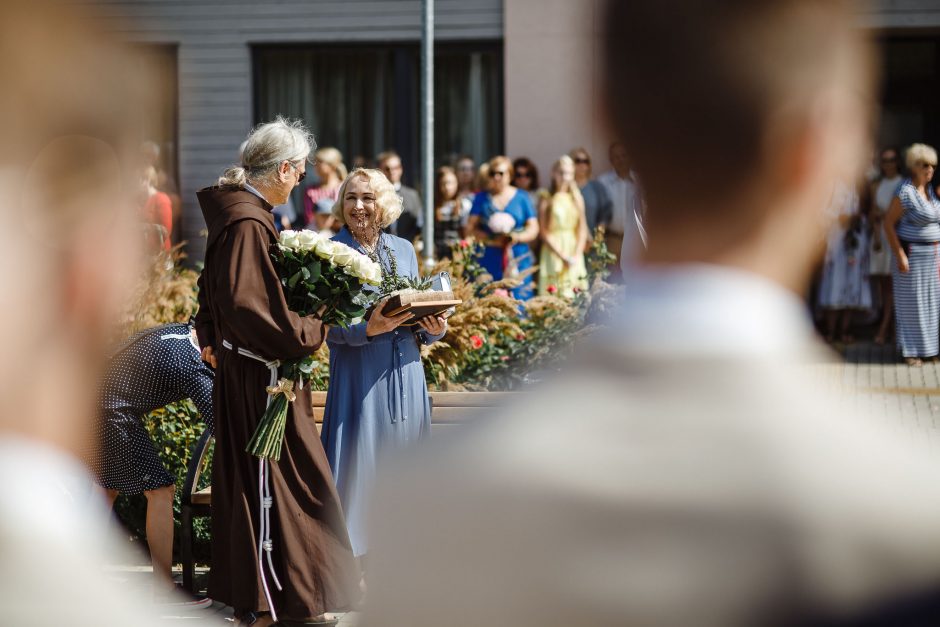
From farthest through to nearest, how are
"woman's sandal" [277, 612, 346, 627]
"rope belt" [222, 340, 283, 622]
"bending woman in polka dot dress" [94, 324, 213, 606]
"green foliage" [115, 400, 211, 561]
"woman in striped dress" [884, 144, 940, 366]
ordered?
"woman in striped dress" [884, 144, 940, 366]
"green foliage" [115, 400, 211, 561]
"bending woman in polka dot dress" [94, 324, 213, 606]
"woman's sandal" [277, 612, 346, 627]
"rope belt" [222, 340, 283, 622]

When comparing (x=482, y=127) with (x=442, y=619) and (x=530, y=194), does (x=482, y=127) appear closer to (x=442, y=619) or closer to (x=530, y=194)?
(x=530, y=194)

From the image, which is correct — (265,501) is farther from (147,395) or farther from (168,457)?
(168,457)

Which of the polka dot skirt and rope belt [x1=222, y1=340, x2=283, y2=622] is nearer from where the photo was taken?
rope belt [x1=222, y1=340, x2=283, y2=622]

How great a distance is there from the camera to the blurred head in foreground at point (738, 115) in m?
1.16

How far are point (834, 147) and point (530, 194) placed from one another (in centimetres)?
1164

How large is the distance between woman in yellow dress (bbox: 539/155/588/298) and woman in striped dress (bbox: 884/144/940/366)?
2781mm

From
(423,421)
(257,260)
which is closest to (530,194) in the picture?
(423,421)

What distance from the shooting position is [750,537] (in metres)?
1.13

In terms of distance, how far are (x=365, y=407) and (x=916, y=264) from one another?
298 inches

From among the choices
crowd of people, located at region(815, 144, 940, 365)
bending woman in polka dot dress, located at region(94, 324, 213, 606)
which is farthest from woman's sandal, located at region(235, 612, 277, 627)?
crowd of people, located at region(815, 144, 940, 365)

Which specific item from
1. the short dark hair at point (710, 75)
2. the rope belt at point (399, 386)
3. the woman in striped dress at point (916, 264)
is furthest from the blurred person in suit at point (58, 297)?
the woman in striped dress at point (916, 264)

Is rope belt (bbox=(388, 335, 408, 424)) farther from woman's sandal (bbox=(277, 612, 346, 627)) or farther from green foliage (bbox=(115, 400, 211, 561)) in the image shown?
green foliage (bbox=(115, 400, 211, 561))

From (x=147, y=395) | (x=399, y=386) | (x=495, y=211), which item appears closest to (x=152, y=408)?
(x=147, y=395)

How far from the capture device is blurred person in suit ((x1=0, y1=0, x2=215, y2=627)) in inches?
44.6
